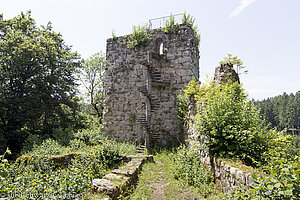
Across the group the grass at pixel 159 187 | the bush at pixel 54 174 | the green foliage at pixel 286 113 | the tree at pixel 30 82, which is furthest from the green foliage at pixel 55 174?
the green foliage at pixel 286 113

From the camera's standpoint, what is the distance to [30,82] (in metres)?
11.4

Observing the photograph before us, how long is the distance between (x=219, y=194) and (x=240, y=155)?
34.0 inches

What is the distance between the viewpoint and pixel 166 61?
30.5 ft

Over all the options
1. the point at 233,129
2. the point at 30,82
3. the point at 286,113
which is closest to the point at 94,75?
the point at 30,82

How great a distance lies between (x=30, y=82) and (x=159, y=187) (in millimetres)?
11689

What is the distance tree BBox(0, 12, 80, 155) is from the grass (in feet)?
27.6

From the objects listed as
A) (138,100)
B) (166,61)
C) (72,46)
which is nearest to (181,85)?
(166,61)

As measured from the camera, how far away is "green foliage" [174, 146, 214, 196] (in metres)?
3.60

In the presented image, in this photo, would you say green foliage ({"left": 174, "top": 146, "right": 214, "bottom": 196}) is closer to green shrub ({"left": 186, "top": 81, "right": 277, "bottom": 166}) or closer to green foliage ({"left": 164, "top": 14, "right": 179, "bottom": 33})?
green shrub ({"left": 186, "top": 81, "right": 277, "bottom": 166})

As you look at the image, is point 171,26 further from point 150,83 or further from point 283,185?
point 283,185

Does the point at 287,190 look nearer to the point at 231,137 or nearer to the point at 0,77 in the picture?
the point at 231,137

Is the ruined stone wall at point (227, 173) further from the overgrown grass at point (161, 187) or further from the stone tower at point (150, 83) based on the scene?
the stone tower at point (150, 83)

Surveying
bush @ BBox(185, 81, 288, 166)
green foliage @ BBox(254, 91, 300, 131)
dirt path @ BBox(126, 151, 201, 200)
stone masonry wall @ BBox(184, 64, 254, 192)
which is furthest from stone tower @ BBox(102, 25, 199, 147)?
green foliage @ BBox(254, 91, 300, 131)

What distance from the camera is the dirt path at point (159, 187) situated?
3.47m
